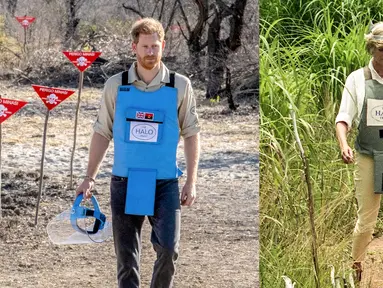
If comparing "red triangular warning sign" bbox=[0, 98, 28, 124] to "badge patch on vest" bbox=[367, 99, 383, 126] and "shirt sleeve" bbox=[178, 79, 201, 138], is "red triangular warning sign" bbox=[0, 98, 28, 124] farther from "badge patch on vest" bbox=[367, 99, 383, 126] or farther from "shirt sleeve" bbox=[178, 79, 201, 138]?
"badge patch on vest" bbox=[367, 99, 383, 126]

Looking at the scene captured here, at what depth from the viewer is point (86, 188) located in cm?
400

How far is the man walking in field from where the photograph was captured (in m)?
3.88

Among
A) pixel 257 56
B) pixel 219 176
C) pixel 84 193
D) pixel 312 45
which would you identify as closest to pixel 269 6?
pixel 312 45

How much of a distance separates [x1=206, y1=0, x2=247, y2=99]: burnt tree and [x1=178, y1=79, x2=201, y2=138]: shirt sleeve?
19 cm

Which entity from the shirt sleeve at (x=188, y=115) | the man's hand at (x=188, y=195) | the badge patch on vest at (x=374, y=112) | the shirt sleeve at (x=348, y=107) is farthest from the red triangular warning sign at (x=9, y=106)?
the badge patch on vest at (x=374, y=112)

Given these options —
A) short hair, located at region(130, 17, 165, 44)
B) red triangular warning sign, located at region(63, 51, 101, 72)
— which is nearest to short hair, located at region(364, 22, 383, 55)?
short hair, located at region(130, 17, 165, 44)

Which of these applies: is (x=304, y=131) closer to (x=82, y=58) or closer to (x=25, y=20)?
(x=82, y=58)

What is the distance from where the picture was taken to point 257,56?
161 inches

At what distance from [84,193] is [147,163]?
33 cm

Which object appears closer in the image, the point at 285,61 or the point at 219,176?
the point at 219,176

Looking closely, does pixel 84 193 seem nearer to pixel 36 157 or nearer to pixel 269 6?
pixel 36 157

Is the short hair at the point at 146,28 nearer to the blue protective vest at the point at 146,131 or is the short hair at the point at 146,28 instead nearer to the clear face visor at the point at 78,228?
the blue protective vest at the point at 146,131

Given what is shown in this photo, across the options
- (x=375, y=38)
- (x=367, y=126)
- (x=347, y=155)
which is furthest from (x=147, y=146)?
(x=375, y=38)

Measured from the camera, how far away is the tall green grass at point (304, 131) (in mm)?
4418
